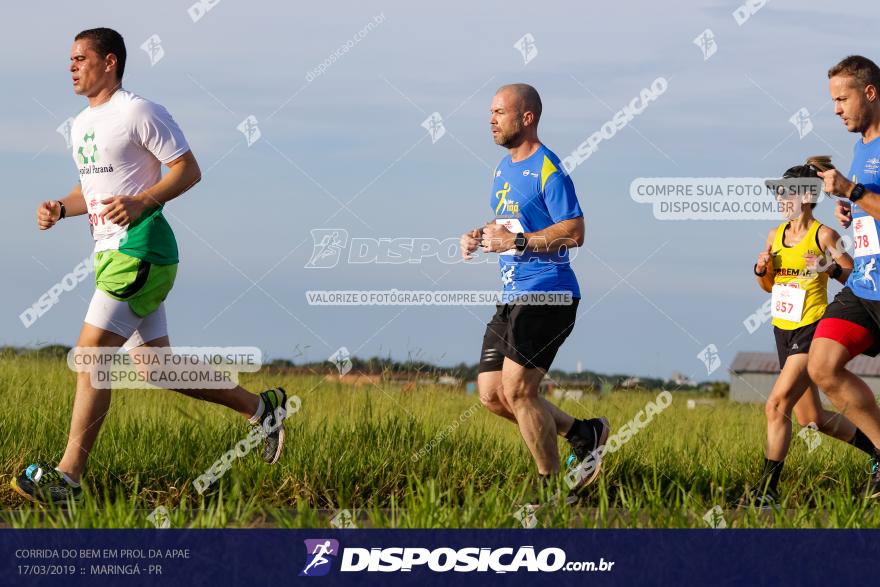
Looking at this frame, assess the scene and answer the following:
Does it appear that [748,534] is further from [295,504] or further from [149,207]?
[149,207]

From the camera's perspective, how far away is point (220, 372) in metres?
6.95

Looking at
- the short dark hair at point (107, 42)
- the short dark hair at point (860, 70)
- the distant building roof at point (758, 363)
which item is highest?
the short dark hair at point (107, 42)

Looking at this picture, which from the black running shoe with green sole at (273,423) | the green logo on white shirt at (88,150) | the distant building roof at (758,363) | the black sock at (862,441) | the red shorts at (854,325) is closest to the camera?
the green logo on white shirt at (88,150)

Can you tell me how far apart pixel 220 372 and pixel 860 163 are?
4090 mm

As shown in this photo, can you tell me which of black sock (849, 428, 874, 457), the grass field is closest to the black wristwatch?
the grass field

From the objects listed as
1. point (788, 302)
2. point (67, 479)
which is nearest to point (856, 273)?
point (788, 302)

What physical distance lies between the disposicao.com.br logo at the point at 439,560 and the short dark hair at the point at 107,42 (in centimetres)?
325

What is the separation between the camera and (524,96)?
676 centimetres

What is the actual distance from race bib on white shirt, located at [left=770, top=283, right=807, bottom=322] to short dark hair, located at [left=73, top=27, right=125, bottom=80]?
4.38 m

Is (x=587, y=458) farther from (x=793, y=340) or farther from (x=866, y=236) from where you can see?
(x=866, y=236)

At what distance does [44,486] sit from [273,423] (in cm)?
139

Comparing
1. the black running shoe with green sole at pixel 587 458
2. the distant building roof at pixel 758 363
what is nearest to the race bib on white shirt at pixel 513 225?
the black running shoe with green sole at pixel 587 458

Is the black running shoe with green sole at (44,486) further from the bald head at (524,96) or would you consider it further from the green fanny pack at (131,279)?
the bald head at (524,96)

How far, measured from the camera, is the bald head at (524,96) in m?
6.75
